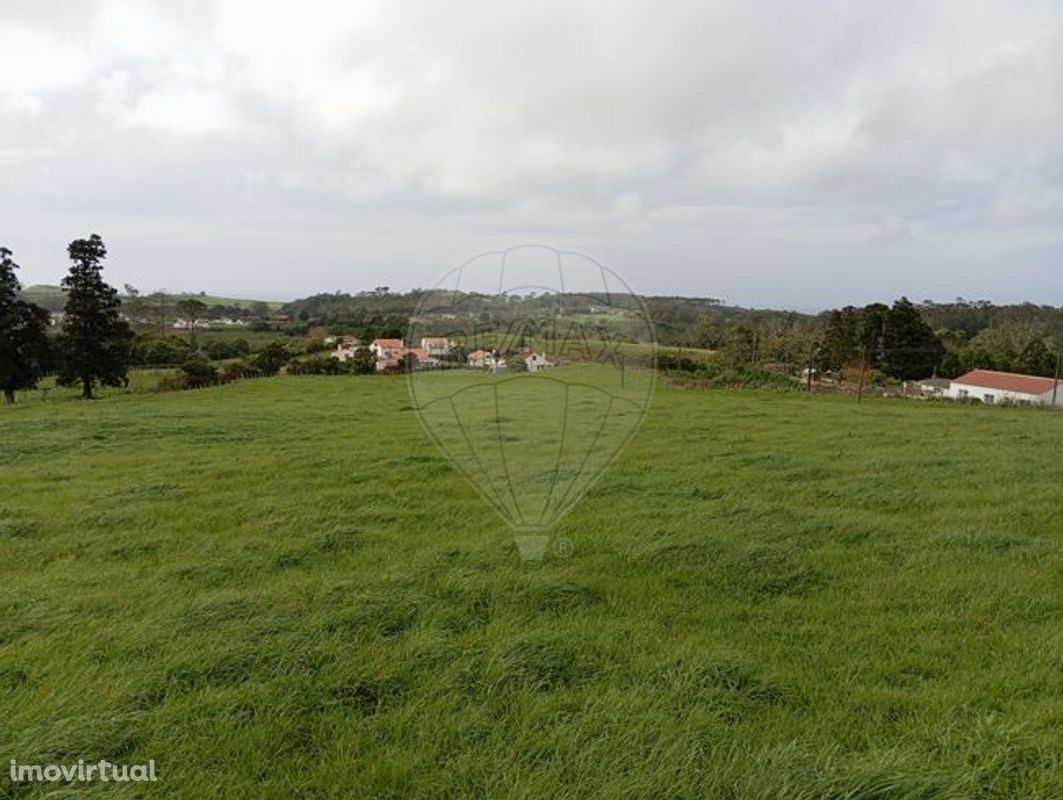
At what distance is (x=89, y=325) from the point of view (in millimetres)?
22922

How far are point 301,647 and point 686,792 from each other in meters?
2.03

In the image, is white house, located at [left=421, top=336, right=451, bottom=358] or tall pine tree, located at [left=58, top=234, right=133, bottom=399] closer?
white house, located at [left=421, top=336, right=451, bottom=358]

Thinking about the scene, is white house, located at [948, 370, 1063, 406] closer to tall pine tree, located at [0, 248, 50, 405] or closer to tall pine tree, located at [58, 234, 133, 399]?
tall pine tree, located at [58, 234, 133, 399]

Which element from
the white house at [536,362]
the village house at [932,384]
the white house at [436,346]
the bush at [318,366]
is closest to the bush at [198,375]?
the bush at [318,366]

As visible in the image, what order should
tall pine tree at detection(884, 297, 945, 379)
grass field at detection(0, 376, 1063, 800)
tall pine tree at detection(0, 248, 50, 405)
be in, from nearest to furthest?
grass field at detection(0, 376, 1063, 800), tall pine tree at detection(0, 248, 50, 405), tall pine tree at detection(884, 297, 945, 379)

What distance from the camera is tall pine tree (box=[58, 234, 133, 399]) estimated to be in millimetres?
22766

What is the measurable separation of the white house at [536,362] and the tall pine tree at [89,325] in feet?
78.0

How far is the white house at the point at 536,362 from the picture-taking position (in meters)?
5.37

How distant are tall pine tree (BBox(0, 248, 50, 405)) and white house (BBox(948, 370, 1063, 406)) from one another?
40.6m

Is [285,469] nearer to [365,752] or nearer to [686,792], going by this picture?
[365,752]

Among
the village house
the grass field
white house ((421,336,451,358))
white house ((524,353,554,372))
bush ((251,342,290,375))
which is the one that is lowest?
the grass field

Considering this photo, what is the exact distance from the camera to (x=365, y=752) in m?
2.56

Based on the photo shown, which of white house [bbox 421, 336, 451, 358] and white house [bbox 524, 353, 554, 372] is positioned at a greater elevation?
white house [bbox 421, 336, 451, 358]

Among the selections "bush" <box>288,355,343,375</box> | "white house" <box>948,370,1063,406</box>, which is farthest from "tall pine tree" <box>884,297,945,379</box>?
"bush" <box>288,355,343,375</box>
